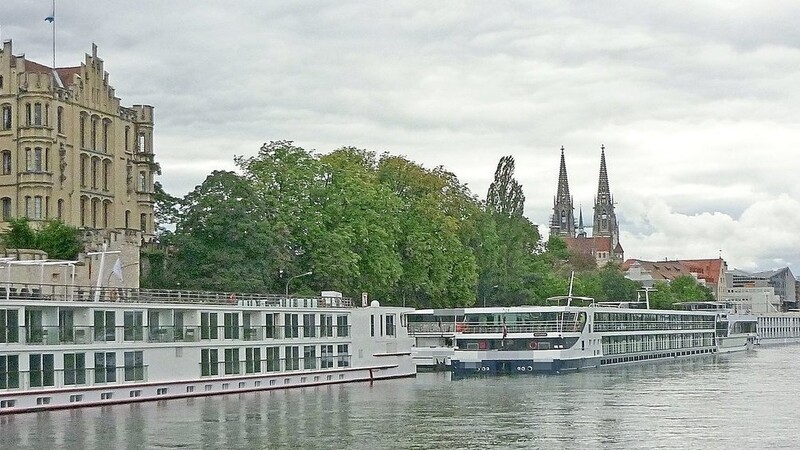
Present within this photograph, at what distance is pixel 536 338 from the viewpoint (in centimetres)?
8906

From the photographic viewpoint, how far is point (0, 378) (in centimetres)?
5272

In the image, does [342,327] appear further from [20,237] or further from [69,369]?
[69,369]

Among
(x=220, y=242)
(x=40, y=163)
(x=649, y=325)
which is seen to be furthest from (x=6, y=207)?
(x=649, y=325)

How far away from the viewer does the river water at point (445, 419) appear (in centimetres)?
4606

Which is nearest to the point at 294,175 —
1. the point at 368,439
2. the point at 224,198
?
the point at 224,198

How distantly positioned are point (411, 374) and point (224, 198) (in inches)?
654

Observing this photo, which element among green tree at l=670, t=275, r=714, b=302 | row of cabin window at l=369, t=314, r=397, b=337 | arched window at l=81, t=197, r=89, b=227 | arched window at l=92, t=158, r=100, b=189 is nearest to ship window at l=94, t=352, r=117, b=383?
row of cabin window at l=369, t=314, r=397, b=337

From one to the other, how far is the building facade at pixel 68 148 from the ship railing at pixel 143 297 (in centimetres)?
1447

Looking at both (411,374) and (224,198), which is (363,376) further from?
(224,198)

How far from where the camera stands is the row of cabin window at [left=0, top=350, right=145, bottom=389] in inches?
2093

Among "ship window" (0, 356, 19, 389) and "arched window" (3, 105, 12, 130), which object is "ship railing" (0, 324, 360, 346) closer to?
"ship window" (0, 356, 19, 389)

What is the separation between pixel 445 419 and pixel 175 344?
15.6 m

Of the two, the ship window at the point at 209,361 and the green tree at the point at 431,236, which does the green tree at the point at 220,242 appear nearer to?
the ship window at the point at 209,361

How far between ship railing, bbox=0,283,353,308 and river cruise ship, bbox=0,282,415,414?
100 mm
